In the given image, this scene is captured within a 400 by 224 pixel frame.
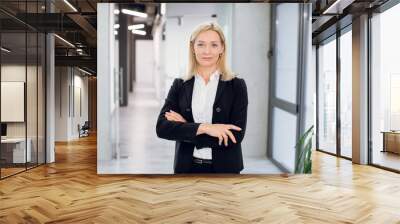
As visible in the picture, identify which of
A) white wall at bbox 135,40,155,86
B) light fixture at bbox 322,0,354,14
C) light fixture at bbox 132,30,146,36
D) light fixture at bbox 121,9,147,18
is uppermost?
light fixture at bbox 322,0,354,14

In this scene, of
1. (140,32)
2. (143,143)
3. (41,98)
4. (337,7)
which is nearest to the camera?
(143,143)

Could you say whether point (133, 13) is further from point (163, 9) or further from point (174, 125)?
point (174, 125)

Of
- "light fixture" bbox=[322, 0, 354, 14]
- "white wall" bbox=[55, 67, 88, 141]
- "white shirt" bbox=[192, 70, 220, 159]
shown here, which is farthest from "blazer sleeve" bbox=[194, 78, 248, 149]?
"white wall" bbox=[55, 67, 88, 141]

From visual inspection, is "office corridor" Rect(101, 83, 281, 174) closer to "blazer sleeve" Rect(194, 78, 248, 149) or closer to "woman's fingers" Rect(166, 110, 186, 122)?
"woman's fingers" Rect(166, 110, 186, 122)

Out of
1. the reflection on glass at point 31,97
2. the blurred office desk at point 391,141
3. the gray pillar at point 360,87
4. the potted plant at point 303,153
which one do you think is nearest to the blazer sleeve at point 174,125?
the potted plant at point 303,153

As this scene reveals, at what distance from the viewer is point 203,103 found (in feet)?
19.9

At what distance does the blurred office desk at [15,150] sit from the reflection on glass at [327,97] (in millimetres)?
6748

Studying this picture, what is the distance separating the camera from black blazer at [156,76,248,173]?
19.6ft

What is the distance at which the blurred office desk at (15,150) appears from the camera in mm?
6575

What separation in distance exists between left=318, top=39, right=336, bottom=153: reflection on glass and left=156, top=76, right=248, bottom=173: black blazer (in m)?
4.62

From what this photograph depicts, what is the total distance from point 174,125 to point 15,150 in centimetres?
289

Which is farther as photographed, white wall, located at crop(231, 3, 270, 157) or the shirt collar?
white wall, located at crop(231, 3, 270, 157)

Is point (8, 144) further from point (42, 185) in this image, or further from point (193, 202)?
point (193, 202)

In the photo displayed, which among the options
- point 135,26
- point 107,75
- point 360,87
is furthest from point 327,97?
point 107,75
